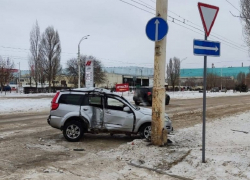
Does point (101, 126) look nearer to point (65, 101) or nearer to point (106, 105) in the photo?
point (106, 105)

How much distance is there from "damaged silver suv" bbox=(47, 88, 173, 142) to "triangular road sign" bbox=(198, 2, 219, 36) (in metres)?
3.76

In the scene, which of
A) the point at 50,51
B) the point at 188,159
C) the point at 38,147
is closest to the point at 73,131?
the point at 38,147

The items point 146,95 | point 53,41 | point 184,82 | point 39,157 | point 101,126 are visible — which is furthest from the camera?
point 184,82

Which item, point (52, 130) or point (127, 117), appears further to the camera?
point (52, 130)

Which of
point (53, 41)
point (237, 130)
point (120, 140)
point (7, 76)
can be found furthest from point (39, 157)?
point (53, 41)

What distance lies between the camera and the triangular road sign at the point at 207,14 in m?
5.50

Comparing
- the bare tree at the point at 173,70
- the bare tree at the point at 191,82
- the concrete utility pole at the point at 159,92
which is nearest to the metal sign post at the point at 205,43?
the concrete utility pole at the point at 159,92

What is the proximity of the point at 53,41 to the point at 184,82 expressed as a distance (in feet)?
294

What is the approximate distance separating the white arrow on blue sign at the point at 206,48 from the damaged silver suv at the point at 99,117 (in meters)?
3.46

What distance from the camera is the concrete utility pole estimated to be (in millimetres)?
7016

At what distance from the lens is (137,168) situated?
5559mm

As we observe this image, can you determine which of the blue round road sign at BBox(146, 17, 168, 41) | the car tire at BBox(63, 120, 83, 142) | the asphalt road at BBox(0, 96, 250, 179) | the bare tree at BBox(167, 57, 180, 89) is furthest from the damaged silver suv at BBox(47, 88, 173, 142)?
the bare tree at BBox(167, 57, 180, 89)

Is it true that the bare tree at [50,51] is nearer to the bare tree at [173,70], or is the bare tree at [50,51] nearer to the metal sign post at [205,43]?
the bare tree at [173,70]

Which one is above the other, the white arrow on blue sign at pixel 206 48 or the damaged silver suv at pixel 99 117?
the white arrow on blue sign at pixel 206 48
